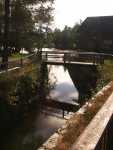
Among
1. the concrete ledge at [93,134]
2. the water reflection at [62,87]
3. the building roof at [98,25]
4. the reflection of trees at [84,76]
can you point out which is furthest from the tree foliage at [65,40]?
the concrete ledge at [93,134]

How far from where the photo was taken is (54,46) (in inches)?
3012

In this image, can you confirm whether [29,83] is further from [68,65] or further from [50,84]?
[68,65]

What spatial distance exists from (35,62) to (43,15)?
4.63 m

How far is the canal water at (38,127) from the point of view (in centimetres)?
1241

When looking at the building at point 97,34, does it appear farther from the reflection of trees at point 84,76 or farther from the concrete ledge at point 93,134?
the concrete ledge at point 93,134

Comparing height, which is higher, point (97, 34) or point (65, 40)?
point (97, 34)

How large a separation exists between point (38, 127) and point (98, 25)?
117 feet

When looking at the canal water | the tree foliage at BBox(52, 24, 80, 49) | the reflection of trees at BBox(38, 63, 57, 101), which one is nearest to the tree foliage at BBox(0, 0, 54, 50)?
the reflection of trees at BBox(38, 63, 57, 101)

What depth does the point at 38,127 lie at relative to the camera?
1459 cm

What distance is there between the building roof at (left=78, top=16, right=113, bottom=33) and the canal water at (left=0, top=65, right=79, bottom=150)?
85.0 feet

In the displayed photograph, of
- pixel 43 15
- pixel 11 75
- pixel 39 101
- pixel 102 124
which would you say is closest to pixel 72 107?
pixel 39 101

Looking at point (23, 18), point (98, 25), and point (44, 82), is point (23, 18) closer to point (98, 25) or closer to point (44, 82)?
point (44, 82)

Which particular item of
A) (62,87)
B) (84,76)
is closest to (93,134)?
(62,87)

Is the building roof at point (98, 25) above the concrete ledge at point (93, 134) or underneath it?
above
